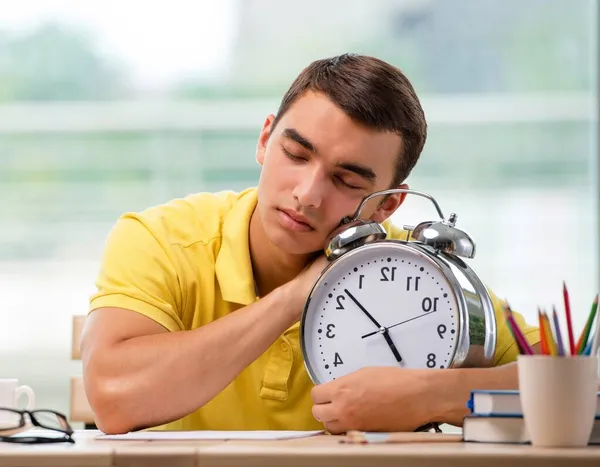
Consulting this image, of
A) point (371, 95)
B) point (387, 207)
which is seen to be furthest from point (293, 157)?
point (387, 207)

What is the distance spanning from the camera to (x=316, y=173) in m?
2.00

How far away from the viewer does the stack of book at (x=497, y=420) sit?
1407mm

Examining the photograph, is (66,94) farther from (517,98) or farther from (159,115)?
(517,98)

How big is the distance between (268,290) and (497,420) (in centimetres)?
101

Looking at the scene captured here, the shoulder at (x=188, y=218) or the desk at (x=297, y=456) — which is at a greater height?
the shoulder at (x=188, y=218)

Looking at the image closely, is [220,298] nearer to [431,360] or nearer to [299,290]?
[299,290]

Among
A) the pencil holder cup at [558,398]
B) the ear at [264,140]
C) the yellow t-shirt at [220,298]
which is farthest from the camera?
the ear at [264,140]

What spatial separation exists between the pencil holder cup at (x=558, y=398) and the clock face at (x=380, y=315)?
46 centimetres

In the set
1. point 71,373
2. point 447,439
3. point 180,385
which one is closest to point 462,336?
point 447,439

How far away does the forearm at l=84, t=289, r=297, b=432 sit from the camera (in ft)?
6.04

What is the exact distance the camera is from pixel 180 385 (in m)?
1.88

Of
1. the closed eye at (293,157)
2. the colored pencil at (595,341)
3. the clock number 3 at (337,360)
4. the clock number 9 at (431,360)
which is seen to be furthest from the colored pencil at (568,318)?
the closed eye at (293,157)

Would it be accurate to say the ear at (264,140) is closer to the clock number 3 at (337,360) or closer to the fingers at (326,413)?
the clock number 3 at (337,360)

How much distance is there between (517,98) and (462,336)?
3756mm
